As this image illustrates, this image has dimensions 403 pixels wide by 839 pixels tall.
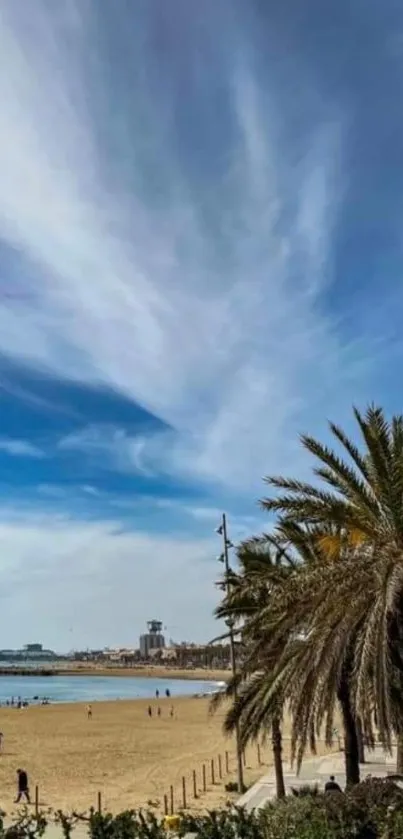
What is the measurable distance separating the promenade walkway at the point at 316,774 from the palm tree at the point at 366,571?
9.04 meters

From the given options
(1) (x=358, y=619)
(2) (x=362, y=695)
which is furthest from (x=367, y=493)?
(2) (x=362, y=695)

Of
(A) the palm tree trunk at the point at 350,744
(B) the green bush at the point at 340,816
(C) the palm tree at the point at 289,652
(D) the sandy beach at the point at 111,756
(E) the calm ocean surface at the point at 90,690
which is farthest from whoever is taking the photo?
(E) the calm ocean surface at the point at 90,690

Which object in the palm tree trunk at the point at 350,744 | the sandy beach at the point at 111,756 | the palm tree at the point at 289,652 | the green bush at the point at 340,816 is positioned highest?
the palm tree at the point at 289,652

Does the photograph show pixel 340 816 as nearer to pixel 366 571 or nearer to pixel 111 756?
pixel 366 571

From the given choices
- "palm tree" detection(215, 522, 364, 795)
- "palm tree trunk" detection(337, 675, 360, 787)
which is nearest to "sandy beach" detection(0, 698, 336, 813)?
"palm tree" detection(215, 522, 364, 795)

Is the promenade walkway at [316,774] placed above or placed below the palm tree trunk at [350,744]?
below

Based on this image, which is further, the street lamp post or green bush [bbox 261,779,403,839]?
the street lamp post

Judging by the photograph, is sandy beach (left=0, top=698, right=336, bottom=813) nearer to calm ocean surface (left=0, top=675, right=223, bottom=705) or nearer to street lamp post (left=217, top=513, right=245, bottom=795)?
street lamp post (left=217, top=513, right=245, bottom=795)

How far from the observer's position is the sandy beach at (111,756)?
24.9 m

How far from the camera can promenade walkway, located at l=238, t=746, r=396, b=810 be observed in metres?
20.9

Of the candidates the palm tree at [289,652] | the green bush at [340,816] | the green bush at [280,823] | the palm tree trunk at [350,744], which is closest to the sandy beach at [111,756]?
the palm tree at [289,652]

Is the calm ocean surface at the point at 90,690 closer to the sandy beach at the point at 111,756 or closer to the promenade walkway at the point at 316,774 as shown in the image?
the sandy beach at the point at 111,756

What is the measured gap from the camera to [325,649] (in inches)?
464

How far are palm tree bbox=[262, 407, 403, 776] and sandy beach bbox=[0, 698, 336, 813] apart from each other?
1127 centimetres
